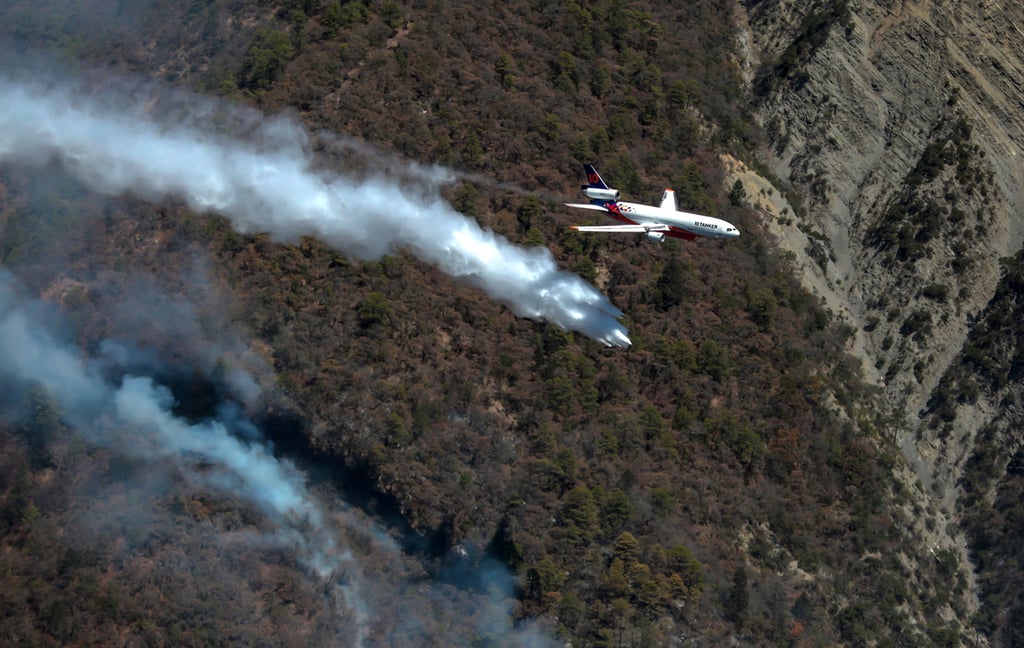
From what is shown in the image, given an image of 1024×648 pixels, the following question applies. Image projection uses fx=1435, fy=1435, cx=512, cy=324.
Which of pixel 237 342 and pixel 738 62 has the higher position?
pixel 738 62

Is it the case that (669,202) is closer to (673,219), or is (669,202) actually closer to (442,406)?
(673,219)

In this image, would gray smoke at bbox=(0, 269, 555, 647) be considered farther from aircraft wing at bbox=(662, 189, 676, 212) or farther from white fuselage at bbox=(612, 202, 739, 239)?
aircraft wing at bbox=(662, 189, 676, 212)

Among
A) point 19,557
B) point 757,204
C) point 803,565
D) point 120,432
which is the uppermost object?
point 757,204

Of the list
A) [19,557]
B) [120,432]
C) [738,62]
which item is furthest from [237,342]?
[738,62]

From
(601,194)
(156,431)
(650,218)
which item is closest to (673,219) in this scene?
(650,218)

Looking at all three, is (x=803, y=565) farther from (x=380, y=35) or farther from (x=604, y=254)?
(x=380, y=35)

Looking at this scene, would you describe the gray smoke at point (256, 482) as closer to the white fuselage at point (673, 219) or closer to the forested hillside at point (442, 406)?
the forested hillside at point (442, 406)

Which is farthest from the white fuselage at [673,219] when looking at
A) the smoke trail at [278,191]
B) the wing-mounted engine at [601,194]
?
the smoke trail at [278,191]
